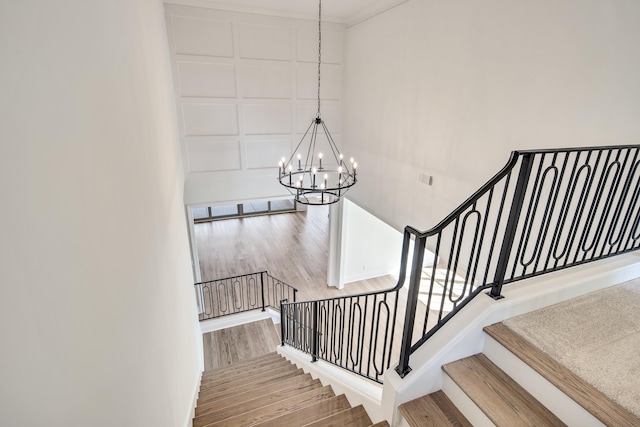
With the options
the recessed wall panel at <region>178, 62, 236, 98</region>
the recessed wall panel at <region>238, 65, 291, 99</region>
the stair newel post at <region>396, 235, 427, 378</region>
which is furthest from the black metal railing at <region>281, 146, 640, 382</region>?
the recessed wall panel at <region>178, 62, 236, 98</region>

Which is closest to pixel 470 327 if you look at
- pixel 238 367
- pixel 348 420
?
pixel 348 420

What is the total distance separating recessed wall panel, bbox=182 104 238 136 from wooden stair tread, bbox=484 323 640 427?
5.11 m

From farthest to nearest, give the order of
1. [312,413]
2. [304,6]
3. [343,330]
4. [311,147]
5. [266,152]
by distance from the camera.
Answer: [311,147] → [266,152] → [304,6] → [343,330] → [312,413]

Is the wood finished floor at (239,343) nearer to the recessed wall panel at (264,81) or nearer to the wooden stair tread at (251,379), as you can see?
the wooden stair tread at (251,379)

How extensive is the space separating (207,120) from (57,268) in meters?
5.07

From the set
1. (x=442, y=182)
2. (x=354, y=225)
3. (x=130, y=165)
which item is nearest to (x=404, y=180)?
(x=442, y=182)

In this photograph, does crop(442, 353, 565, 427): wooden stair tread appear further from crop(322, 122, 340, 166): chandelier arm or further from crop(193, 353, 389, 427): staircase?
crop(322, 122, 340, 166): chandelier arm

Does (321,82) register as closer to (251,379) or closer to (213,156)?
(213,156)

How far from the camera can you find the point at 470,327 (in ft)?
6.22

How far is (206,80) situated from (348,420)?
17.2ft

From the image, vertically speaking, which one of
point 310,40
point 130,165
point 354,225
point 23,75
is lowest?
point 354,225

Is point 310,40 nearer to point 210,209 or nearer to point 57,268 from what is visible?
point 57,268

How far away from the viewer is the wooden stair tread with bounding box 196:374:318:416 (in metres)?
3.14

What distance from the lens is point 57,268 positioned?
97cm
